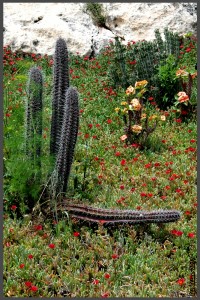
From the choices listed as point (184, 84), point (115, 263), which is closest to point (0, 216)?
point (115, 263)

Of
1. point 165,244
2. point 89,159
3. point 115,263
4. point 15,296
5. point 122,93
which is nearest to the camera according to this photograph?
point 15,296

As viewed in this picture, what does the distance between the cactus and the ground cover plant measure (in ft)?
0.27

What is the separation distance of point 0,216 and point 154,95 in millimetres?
5444

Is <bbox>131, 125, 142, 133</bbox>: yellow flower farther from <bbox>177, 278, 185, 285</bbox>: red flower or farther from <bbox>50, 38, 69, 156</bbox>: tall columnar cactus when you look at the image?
<bbox>177, 278, 185, 285</bbox>: red flower

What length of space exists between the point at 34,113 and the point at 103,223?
4.87 ft

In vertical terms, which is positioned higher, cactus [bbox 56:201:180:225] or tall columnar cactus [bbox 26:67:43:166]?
tall columnar cactus [bbox 26:67:43:166]

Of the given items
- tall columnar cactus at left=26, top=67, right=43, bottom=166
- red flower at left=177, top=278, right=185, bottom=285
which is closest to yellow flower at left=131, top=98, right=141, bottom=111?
tall columnar cactus at left=26, top=67, right=43, bottom=166

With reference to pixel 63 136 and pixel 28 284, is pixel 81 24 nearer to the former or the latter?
pixel 63 136

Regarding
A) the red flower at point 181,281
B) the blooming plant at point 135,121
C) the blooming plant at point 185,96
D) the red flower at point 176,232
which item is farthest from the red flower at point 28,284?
the blooming plant at point 185,96

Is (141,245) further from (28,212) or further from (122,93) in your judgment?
(122,93)

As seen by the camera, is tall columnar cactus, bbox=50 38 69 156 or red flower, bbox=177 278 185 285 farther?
tall columnar cactus, bbox=50 38 69 156

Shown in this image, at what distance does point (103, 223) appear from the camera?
206 inches

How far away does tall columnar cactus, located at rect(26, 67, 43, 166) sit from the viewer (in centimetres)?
563

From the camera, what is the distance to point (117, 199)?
5.89 meters
